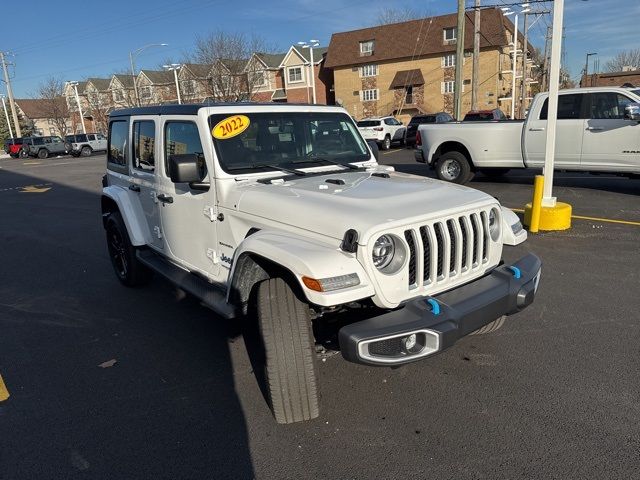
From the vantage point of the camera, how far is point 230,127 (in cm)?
383

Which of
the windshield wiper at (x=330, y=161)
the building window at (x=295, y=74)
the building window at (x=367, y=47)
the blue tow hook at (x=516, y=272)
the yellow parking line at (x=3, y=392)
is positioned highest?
the building window at (x=367, y=47)

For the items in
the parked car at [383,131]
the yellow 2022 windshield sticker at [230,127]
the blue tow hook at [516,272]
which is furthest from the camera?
the parked car at [383,131]

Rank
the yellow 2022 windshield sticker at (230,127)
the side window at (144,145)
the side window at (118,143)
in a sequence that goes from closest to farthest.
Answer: the yellow 2022 windshield sticker at (230,127)
the side window at (144,145)
the side window at (118,143)

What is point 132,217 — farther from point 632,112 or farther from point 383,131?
point 383,131

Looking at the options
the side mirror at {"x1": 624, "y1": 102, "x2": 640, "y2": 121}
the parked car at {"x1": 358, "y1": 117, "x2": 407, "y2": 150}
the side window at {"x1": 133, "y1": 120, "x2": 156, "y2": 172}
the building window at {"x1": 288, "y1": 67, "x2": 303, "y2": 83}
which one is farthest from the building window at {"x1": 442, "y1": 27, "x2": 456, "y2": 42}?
the side window at {"x1": 133, "y1": 120, "x2": 156, "y2": 172}

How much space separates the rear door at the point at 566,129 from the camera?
31.8 ft

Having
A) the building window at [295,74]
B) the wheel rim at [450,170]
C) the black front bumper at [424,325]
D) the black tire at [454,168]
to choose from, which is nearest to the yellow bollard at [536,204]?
the black tire at [454,168]

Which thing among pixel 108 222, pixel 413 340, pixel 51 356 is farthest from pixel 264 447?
pixel 108 222

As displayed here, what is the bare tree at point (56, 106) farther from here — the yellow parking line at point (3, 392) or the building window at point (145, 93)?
the yellow parking line at point (3, 392)

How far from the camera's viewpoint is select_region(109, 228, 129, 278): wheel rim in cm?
554

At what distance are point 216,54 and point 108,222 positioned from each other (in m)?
40.0

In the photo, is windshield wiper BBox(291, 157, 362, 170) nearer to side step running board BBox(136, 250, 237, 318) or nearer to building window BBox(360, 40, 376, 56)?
side step running board BBox(136, 250, 237, 318)

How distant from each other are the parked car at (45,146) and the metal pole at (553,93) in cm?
3971

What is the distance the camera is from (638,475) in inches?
97.8
